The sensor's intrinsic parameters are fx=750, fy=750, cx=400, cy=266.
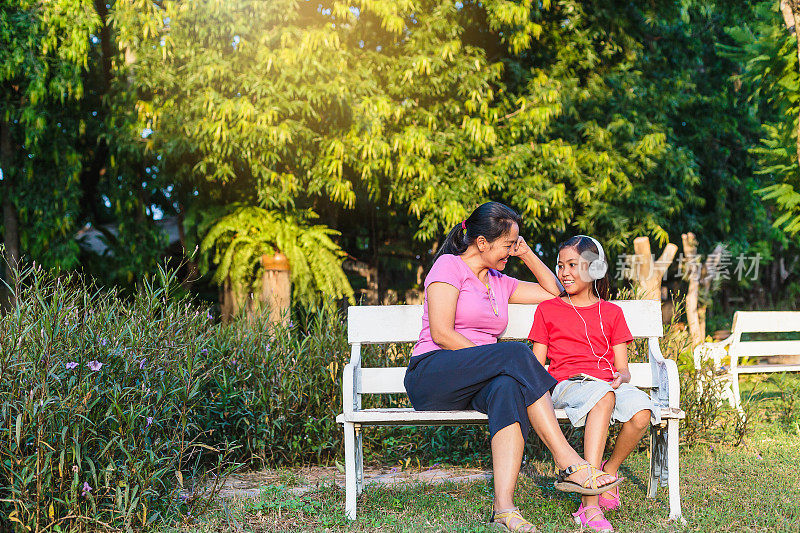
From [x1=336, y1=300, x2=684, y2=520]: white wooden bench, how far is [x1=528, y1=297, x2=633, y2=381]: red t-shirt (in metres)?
0.32

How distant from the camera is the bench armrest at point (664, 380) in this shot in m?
4.06

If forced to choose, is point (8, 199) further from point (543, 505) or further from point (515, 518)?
point (515, 518)

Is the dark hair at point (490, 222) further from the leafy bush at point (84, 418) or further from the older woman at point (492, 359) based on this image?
the leafy bush at point (84, 418)

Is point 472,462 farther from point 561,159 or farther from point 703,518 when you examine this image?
point 561,159

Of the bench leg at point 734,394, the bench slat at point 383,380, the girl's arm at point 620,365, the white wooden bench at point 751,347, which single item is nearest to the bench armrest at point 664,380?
the bench slat at point 383,380

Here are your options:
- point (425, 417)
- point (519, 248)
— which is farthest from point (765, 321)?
point (425, 417)

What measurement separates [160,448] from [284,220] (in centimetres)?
727

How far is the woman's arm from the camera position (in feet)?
12.9

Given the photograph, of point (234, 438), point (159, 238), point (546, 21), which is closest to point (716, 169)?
point (546, 21)

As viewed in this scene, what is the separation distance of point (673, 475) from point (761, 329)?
4124mm

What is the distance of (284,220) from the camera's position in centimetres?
1075

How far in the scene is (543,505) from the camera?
4027mm

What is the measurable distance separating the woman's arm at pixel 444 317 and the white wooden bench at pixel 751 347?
328 centimetres

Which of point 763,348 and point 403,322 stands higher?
point 403,322
